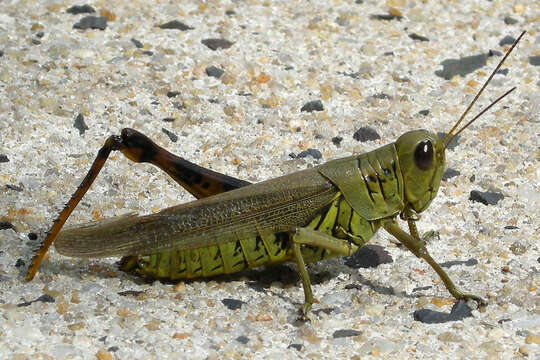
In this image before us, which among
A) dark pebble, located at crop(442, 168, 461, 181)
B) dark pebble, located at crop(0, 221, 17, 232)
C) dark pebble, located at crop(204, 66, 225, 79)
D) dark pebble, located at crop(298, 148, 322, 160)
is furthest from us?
dark pebble, located at crop(204, 66, 225, 79)

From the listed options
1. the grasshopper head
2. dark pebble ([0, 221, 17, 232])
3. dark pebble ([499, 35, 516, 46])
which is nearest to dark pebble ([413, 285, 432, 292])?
the grasshopper head

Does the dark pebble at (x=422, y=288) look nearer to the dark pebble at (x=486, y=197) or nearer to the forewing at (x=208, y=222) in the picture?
the forewing at (x=208, y=222)

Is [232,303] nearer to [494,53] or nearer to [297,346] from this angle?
[297,346]

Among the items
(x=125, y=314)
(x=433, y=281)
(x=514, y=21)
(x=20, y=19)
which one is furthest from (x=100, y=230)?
(x=514, y=21)

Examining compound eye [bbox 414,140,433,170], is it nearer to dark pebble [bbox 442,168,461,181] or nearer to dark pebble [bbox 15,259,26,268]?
dark pebble [bbox 442,168,461,181]

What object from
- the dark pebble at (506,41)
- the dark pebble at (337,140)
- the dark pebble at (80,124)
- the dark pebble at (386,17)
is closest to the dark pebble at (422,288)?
the dark pebble at (337,140)

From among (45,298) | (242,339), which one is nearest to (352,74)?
(242,339)
